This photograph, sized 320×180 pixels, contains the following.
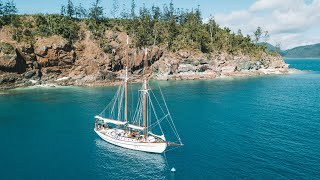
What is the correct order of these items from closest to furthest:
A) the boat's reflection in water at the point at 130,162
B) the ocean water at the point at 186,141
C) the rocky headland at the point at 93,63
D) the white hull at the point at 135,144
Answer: the boat's reflection in water at the point at 130,162 < the ocean water at the point at 186,141 < the white hull at the point at 135,144 < the rocky headland at the point at 93,63

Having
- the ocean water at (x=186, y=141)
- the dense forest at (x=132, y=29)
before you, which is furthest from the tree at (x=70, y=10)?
the ocean water at (x=186, y=141)

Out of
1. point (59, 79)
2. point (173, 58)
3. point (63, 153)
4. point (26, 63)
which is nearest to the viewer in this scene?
point (63, 153)

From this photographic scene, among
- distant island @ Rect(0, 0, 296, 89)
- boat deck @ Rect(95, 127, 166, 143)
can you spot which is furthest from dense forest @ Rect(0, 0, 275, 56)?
boat deck @ Rect(95, 127, 166, 143)

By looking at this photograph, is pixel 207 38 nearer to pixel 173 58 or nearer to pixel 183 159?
pixel 173 58

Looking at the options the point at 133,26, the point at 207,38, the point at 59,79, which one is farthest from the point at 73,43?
the point at 207,38

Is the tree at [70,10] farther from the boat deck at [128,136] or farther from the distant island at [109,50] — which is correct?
the boat deck at [128,136]

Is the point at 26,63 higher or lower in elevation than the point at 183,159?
higher
